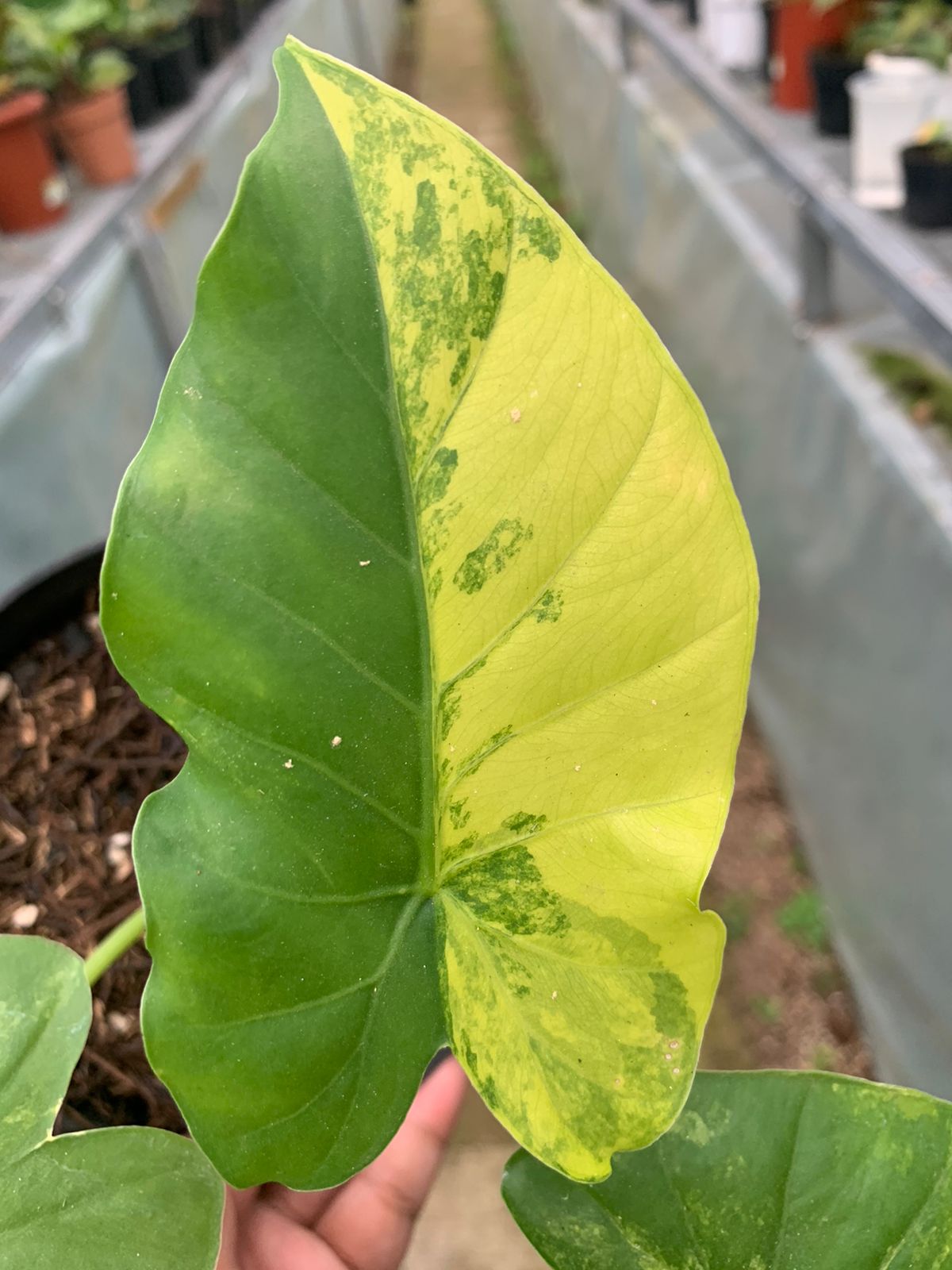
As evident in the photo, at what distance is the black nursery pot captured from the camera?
4.45 ft

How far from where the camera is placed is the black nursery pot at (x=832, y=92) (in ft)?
4.45

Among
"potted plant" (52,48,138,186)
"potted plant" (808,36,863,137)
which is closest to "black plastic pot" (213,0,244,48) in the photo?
"potted plant" (52,48,138,186)

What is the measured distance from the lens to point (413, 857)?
1.40 ft

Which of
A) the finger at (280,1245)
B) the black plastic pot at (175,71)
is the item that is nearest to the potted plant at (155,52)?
the black plastic pot at (175,71)

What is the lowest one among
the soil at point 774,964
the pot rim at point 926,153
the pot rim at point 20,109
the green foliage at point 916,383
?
the soil at point 774,964

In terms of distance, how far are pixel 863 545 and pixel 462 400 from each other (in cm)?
85

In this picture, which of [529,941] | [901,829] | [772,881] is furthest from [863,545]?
[529,941]

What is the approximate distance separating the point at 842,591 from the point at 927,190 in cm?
46

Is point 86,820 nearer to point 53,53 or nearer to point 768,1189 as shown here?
point 768,1189

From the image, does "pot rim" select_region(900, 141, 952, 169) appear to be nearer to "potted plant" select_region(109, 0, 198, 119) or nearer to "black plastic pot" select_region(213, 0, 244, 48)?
"potted plant" select_region(109, 0, 198, 119)

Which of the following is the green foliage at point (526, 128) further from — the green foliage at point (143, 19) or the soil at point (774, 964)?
the soil at point (774, 964)

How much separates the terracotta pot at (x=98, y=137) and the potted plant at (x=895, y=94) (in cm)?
109

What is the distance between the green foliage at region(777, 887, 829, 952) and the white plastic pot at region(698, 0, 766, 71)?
1.38m

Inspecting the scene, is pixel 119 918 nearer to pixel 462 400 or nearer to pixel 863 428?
pixel 462 400
